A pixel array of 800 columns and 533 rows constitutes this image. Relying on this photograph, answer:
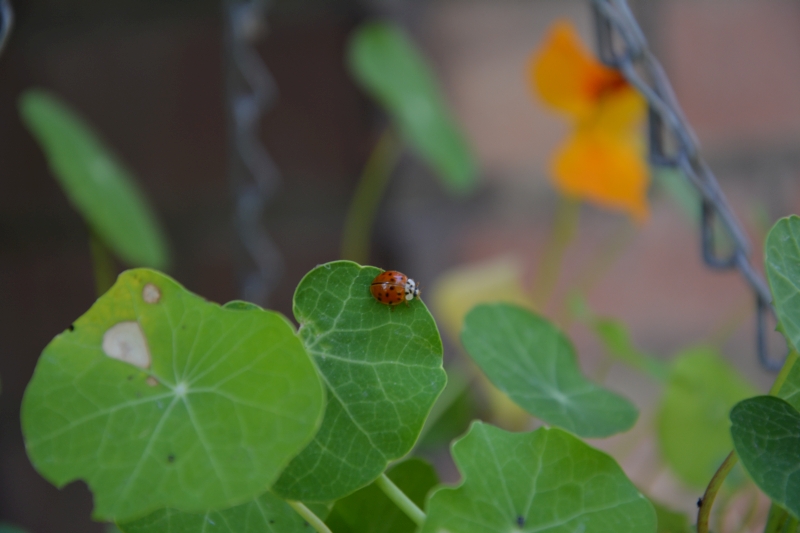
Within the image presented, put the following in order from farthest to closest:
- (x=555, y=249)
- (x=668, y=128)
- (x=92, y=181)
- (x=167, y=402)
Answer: (x=555, y=249) → (x=92, y=181) → (x=668, y=128) → (x=167, y=402)

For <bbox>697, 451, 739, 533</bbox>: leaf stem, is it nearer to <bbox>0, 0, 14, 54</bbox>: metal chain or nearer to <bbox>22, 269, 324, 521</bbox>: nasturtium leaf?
<bbox>22, 269, 324, 521</bbox>: nasturtium leaf

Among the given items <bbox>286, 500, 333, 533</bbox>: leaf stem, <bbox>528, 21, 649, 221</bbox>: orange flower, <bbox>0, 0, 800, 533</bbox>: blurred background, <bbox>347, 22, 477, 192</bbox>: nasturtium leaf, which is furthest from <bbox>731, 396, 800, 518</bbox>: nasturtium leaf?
<bbox>0, 0, 800, 533</bbox>: blurred background

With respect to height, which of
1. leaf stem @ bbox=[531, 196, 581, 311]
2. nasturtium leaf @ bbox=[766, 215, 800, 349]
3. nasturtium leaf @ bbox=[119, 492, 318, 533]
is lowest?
leaf stem @ bbox=[531, 196, 581, 311]

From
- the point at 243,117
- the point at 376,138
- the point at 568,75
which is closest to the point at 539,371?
the point at 568,75

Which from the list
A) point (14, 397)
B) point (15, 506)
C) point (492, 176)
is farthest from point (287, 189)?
point (15, 506)

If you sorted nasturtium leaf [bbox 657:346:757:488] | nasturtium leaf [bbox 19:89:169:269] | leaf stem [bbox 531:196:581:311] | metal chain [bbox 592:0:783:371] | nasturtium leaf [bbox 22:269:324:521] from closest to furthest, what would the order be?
nasturtium leaf [bbox 22:269:324:521], metal chain [bbox 592:0:783:371], nasturtium leaf [bbox 657:346:757:488], nasturtium leaf [bbox 19:89:169:269], leaf stem [bbox 531:196:581:311]

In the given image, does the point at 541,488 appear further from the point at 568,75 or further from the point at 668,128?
the point at 568,75

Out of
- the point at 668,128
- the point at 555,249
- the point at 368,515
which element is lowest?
the point at 555,249
